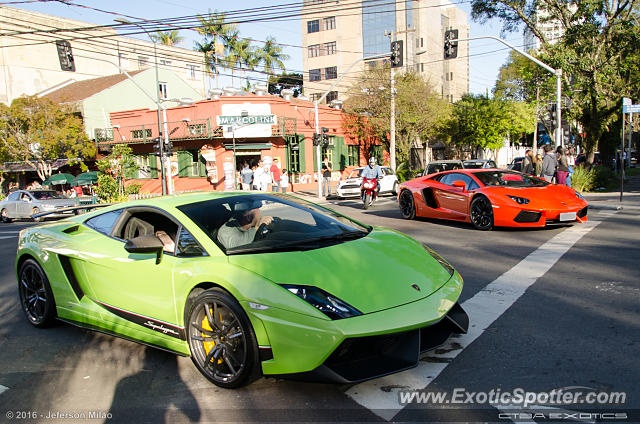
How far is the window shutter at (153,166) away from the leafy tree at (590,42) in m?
23.5

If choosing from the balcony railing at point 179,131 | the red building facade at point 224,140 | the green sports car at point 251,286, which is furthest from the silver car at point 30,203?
the green sports car at point 251,286

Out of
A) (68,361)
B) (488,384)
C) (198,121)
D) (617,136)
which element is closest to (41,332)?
(68,361)

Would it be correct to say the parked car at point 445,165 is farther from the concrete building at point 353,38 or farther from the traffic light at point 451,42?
the concrete building at point 353,38

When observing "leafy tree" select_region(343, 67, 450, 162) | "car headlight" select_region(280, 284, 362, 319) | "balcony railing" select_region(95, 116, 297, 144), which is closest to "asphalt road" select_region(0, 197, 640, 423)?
"car headlight" select_region(280, 284, 362, 319)

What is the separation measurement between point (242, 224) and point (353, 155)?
117 feet

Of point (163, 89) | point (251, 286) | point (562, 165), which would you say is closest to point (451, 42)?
point (562, 165)

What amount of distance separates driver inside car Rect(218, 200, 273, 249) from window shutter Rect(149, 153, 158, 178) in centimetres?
3252

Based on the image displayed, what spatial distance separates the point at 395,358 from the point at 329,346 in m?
0.46

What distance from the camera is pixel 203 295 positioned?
129 inches

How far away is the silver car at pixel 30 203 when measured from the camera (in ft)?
67.3

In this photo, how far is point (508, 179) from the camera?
992 cm

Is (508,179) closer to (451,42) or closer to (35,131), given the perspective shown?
(451,42)

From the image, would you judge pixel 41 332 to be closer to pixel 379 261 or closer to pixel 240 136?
pixel 379 261

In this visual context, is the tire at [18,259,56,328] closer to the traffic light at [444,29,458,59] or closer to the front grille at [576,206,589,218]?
the front grille at [576,206,589,218]
